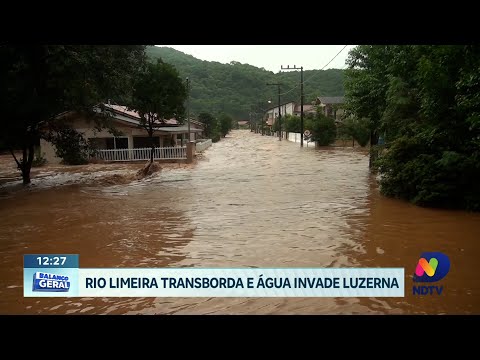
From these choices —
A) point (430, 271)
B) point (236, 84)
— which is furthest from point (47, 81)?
point (236, 84)

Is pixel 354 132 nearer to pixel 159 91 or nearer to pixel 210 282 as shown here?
pixel 159 91

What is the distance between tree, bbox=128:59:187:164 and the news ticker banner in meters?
16.9

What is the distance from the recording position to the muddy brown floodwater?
180 inches

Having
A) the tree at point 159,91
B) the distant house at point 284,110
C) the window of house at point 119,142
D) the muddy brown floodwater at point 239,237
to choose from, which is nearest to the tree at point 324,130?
→ the window of house at point 119,142

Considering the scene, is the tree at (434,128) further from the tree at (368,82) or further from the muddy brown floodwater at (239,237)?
the tree at (368,82)

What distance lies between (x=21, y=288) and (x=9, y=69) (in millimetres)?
11864

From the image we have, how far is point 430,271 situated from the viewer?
206 inches

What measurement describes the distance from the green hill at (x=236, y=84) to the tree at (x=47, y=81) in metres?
66.3

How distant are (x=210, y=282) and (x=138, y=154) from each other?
23.5 m

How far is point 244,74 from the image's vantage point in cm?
10719

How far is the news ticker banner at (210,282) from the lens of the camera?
173 inches

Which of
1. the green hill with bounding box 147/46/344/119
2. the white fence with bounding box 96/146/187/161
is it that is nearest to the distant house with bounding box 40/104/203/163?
the white fence with bounding box 96/146/187/161
